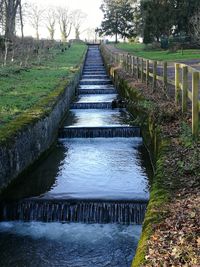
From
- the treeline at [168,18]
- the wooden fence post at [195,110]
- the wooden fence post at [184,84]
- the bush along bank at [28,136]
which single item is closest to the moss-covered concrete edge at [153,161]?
the wooden fence post at [195,110]

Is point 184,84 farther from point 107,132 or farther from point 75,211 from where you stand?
point 107,132

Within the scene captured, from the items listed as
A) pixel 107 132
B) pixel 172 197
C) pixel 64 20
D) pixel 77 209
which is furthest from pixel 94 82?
pixel 64 20

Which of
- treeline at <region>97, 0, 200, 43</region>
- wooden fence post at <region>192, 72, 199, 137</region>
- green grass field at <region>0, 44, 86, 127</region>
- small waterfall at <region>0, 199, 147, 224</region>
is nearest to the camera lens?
small waterfall at <region>0, 199, 147, 224</region>

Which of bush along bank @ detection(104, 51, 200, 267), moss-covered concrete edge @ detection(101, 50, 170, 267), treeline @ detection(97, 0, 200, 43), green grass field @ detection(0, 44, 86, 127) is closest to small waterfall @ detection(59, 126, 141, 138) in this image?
moss-covered concrete edge @ detection(101, 50, 170, 267)

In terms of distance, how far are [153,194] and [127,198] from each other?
2.79 meters

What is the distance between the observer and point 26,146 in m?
11.9

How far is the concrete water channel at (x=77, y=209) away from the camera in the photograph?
7914 mm

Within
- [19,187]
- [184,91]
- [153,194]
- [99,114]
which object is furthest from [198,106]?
[99,114]

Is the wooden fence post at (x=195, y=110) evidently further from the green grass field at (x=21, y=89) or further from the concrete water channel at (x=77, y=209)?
the green grass field at (x=21, y=89)

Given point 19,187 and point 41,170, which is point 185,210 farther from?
point 41,170

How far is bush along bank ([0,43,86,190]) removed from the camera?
33.9 feet

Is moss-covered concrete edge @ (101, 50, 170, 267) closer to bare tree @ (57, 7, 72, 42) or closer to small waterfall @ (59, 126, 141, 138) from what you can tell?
small waterfall @ (59, 126, 141, 138)

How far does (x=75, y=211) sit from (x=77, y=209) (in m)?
0.06

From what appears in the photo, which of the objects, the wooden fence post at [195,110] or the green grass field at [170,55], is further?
the green grass field at [170,55]
